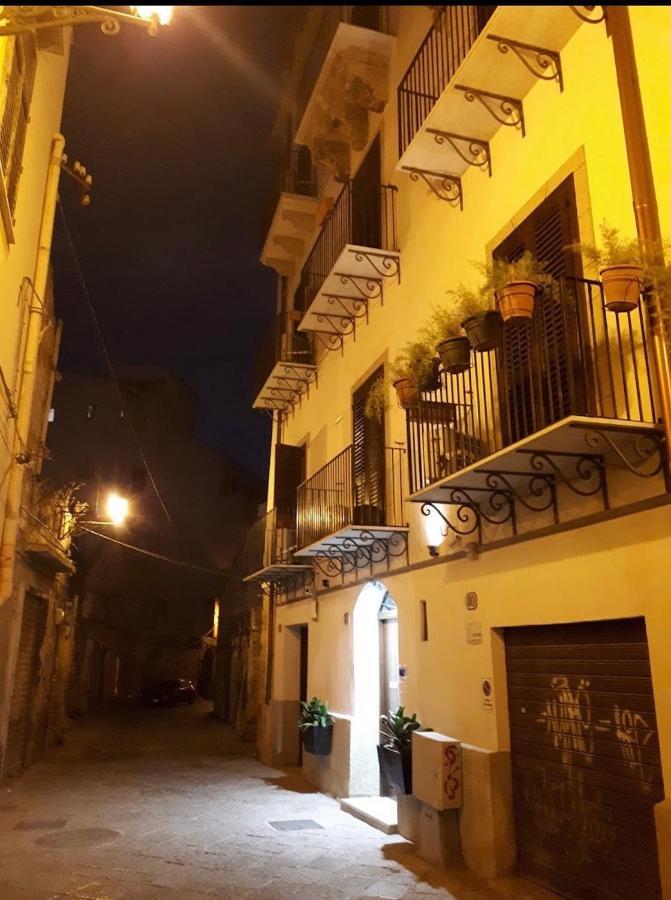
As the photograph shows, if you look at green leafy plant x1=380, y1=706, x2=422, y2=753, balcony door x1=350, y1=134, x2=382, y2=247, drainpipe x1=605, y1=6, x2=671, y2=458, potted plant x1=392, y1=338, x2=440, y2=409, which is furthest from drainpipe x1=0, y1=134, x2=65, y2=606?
drainpipe x1=605, y1=6, x2=671, y2=458

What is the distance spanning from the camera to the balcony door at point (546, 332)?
5.73 metres

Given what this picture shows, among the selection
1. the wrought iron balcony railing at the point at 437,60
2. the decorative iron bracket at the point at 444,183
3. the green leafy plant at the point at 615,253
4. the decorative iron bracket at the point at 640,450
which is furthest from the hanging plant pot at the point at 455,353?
the wrought iron balcony railing at the point at 437,60

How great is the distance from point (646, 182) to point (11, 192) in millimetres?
6213

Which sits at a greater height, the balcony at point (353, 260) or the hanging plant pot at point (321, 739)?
the balcony at point (353, 260)

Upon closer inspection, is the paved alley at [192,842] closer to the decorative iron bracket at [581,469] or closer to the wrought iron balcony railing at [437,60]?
the decorative iron bracket at [581,469]

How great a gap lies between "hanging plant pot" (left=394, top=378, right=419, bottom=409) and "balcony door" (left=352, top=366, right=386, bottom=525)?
2192 mm

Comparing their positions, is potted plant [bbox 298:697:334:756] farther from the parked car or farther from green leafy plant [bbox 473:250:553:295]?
the parked car

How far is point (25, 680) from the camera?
1335cm

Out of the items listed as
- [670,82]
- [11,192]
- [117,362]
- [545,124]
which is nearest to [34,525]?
[11,192]

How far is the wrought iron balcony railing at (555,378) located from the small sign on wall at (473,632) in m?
1.58

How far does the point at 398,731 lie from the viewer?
7922 millimetres

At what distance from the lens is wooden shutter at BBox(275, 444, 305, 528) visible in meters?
14.3

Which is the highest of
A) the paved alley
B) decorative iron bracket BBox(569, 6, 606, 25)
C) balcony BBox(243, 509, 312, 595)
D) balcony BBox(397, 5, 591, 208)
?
balcony BBox(397, 5, 591, 208)

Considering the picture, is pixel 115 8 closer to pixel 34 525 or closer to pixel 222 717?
pixel 34 525
